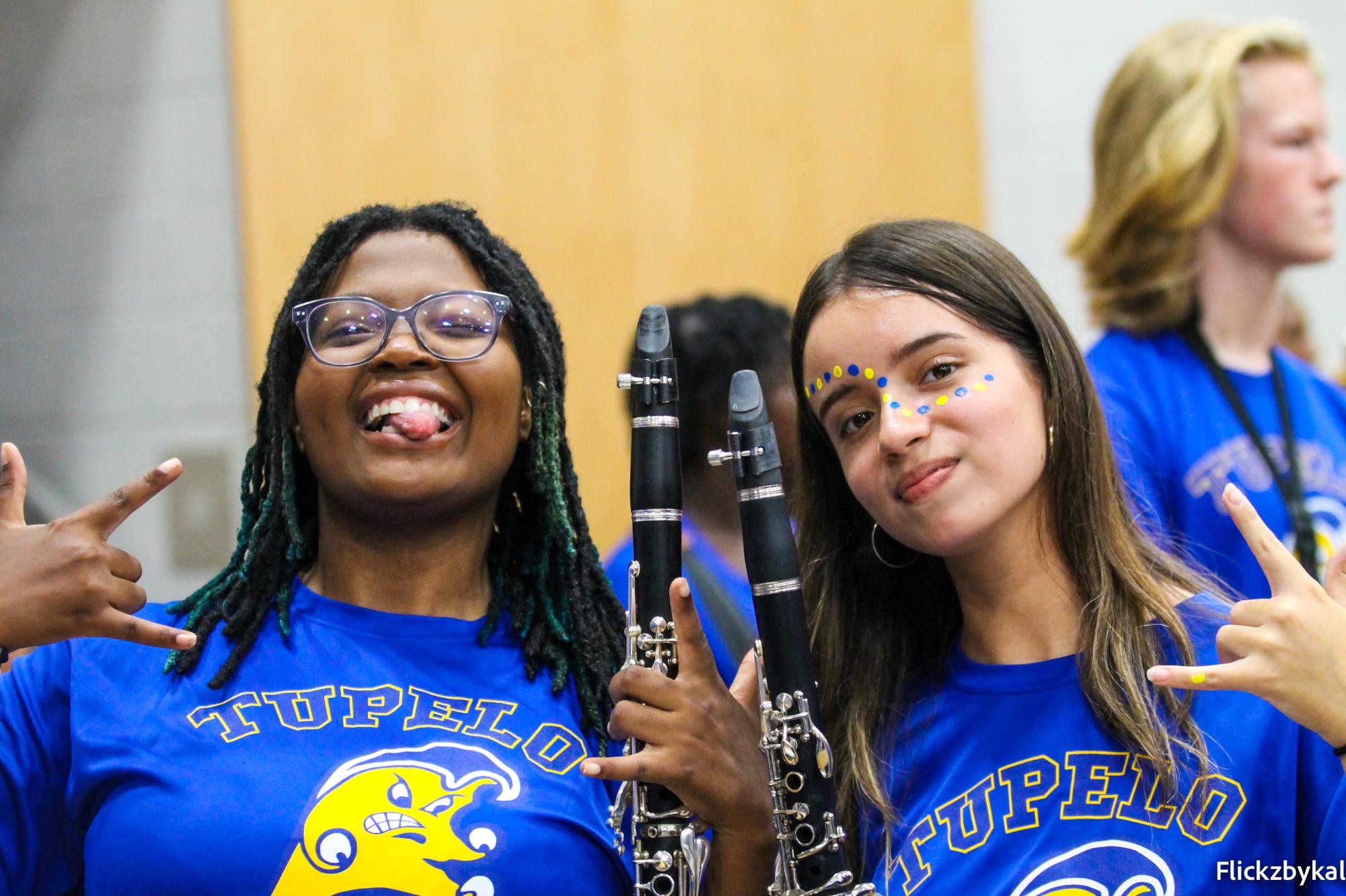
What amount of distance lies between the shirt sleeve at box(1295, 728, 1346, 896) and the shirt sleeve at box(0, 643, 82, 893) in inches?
56.7

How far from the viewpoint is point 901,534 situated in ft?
5.67

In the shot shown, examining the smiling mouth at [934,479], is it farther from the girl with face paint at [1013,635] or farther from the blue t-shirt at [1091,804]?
the blue t-shirt at [1091,804]

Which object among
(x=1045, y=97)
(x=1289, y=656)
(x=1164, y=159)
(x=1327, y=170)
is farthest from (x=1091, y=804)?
(x=1045, y=97)

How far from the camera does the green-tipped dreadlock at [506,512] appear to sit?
6.31 feet

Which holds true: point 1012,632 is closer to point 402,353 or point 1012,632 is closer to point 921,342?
point 921,342

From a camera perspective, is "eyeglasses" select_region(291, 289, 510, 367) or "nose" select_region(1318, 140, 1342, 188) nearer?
"eyeglasses" select_region(291, 289, 510, 367)

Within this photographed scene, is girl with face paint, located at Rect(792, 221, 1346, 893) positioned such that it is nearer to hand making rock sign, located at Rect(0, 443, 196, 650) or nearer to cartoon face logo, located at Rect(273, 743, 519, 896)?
cartoon face logo, located at Rect(273, 743, 519, 896)

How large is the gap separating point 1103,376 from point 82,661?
1.82 meters

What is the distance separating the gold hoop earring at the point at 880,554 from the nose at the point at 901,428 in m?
0.24

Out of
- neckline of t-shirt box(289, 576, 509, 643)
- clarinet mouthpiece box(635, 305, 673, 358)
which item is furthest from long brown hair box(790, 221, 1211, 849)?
neckline of t-shirt box(289, 576, 509, 643)

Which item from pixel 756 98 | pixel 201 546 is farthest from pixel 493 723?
pixel 756 98

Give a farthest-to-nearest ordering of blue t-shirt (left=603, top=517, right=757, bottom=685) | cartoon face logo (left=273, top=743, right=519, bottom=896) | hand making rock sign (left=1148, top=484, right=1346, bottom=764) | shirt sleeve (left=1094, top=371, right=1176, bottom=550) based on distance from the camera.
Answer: blue t-shirt (left=603, top=517, right=757, bottom=685) < shirt sleeve (left=1094, top=371, right=1176, bottom=550) < cartoon face logo (left=273, top=743, right=519, bottom=896) < hand making rock sign (left=1148, top=484, right=1346, bottom=764)

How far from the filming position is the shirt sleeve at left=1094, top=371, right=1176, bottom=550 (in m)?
2.35

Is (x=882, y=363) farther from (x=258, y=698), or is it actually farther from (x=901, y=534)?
(x=258, y=698)
